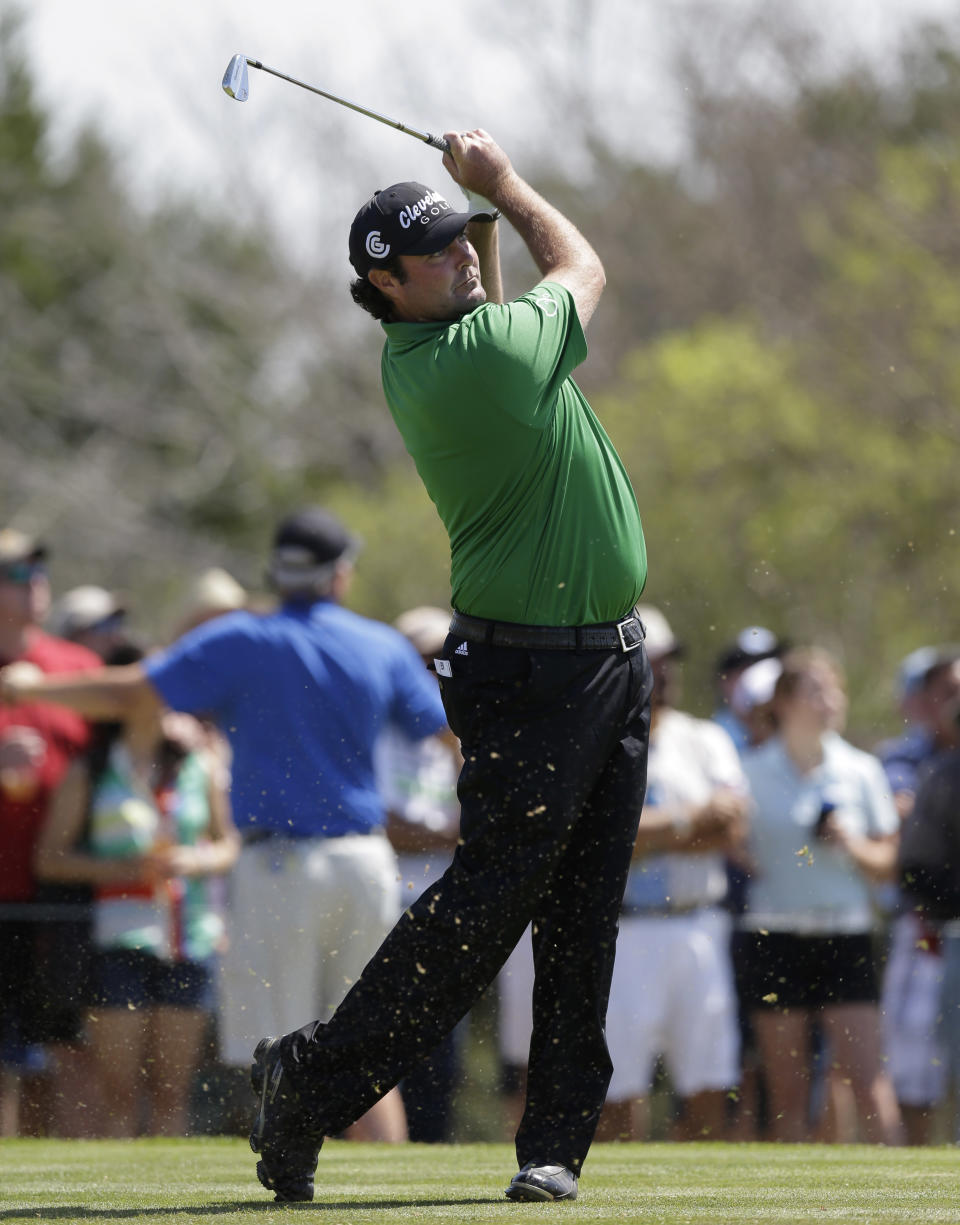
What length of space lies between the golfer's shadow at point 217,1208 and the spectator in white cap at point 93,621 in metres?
4.49

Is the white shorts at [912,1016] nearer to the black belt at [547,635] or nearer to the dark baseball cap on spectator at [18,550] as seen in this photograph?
the dark baseball cap on spectator at [18,550]

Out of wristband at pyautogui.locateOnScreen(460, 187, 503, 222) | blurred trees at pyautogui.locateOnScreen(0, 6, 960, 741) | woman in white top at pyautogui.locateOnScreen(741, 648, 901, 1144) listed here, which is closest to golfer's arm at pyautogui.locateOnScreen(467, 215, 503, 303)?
wristband at pyautogui.locateOnScreen(460, 187, 503, 222)

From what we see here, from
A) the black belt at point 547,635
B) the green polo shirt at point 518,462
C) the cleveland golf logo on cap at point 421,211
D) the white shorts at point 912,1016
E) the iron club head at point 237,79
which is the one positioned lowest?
the white shorts at point 912,1016

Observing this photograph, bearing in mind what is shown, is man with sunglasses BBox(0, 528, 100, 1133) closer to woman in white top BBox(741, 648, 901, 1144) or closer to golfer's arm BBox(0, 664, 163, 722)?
golfer's arm BBox(0, 664, 163, 722)

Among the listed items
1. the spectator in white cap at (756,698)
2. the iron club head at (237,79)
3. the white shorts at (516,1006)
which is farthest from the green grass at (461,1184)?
the spectator in white cap at (756,698)

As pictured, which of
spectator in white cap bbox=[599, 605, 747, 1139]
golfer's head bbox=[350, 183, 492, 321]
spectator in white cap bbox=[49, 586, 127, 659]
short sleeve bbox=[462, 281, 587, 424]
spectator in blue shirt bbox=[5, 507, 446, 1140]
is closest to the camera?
short sleeve bbox=[462, 281, 587, 424]

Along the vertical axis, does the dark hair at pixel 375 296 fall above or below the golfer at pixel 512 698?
above

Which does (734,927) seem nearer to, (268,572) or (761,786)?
(761,786)

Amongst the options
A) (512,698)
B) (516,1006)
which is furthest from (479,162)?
(516,1006)

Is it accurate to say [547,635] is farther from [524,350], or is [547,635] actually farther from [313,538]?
[313,538]

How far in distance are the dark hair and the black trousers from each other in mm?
739

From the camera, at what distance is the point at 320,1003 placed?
657 cm

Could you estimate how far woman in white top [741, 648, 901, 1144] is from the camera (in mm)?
Answer: 7297

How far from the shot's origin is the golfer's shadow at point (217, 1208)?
4078 mm
